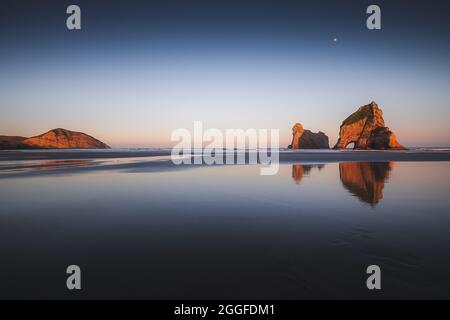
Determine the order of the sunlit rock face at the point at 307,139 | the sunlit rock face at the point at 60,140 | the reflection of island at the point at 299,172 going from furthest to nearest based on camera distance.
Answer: the sunlit rock face at the point at 307,139 < the sunlit rock face at the point at 60,140 < the reflection of island at the point at 299,172

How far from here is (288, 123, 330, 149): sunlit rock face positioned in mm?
167875

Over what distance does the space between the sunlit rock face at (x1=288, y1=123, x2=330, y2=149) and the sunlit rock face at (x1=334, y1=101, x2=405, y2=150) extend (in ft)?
83.1

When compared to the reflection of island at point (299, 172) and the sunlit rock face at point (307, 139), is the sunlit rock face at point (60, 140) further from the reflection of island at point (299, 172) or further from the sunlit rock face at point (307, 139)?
the reflection of island at point (299, 172)

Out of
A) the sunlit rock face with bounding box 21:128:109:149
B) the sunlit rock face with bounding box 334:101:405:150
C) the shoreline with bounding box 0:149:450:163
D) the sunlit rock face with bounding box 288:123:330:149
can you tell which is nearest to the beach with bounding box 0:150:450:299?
the shoreline with bounding box 0:149:450:163

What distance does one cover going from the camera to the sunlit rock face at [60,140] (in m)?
156

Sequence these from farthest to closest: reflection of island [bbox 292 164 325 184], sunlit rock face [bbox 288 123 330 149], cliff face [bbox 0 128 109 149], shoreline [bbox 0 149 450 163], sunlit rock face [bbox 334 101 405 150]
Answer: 1. sunlit rock face [bbox 288 123 330 149]
2. cliff face [bbox 0 128 109 149]
3. sunlit rock face [bbox 334 101 405 150]
4. shoreline [bbox 0 149 450 163]
5. reflection of island [bbox 292 164 325 184]

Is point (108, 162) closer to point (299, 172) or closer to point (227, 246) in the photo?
point (299, 172)

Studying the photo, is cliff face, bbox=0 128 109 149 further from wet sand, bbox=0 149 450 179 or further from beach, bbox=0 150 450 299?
beach, bbox=0 150 450 299

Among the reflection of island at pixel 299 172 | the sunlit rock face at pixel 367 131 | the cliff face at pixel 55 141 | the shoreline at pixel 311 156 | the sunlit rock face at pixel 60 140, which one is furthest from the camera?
the sunlit rock face at pixel 60 140

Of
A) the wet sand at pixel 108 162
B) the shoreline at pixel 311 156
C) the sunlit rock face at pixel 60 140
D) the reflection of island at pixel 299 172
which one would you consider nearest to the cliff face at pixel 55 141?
the sunlit rock face at pixel 60 140

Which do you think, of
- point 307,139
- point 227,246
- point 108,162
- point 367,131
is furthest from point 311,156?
point 307,139

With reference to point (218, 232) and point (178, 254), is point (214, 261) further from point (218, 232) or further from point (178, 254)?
point (218, 232)

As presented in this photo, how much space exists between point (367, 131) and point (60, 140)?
207 meters

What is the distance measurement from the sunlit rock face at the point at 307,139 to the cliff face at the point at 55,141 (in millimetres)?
171574
